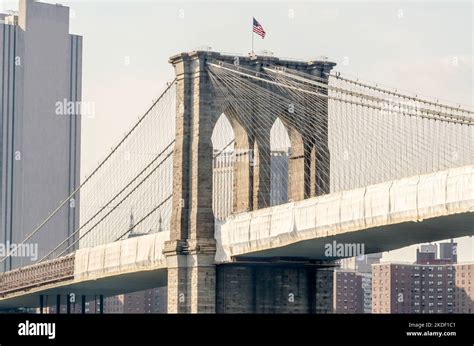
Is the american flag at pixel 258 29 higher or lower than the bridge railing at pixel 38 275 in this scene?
higher

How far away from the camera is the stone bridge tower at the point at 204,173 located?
92.4 meters

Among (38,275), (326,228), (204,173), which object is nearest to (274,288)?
(204,173)

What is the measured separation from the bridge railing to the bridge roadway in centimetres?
129

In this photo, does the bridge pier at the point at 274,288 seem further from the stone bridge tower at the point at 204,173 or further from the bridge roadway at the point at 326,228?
the bridge roadway at the point at 326,228

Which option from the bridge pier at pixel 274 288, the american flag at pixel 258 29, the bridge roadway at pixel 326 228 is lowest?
the bridge pier at pixel 274 288

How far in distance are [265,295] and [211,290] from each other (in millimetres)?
3619

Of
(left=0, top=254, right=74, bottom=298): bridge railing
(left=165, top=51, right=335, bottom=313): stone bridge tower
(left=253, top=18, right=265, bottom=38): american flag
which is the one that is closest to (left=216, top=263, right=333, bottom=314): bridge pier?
(left=165, top=51, right=335, bottom=313): stone bridge tower

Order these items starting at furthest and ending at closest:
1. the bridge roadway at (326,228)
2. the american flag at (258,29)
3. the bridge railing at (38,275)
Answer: the bridge railing at (38,275) < the american flag at (258,29) < the bridge roadway at (326,228)

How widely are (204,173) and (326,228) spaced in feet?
40.8

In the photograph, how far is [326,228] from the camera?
8269 cm

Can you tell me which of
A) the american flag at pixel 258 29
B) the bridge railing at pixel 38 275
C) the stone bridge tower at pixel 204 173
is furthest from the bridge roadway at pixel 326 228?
the american flag at pixel 258 29

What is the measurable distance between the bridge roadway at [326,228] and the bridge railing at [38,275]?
4.23 feet

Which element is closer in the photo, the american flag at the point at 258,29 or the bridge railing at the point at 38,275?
the american flag at the point at 258,29
